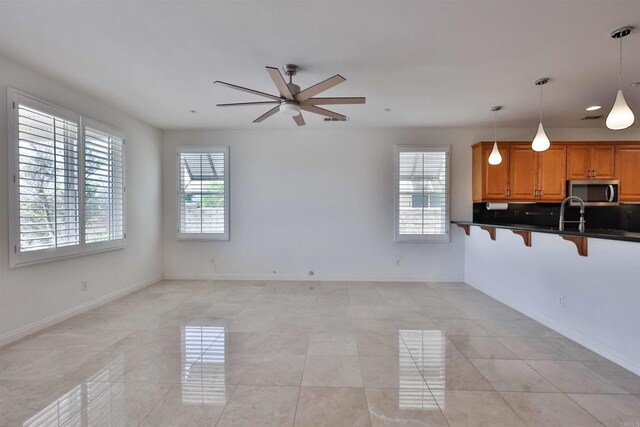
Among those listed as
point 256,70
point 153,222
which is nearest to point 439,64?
point 256,70

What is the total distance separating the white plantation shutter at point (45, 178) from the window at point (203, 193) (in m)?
1.88

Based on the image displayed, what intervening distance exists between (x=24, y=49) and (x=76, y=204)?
5.51 ft

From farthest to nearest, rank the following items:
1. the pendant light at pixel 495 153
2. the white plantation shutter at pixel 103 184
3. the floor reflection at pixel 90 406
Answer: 1. the pendant light at pixel 495 153
2. the white plantation shutter at pixel 103 184
3. the floor reflection at pixel 90 406

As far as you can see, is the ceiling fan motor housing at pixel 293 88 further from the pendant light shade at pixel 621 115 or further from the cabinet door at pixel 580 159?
the cabinet door at pixel 580 159

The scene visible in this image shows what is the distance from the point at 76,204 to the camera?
11.9ft

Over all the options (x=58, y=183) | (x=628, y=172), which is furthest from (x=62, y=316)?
(x=628, y=172)

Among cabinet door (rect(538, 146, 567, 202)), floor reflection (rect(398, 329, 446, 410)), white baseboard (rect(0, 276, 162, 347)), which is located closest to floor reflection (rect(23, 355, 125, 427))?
white baseboard (rect(0, 276, 162, 347))

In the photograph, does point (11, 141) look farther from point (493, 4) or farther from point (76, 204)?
point (493, 4)

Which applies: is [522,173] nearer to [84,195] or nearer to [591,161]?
[591,161]

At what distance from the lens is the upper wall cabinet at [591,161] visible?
481cm

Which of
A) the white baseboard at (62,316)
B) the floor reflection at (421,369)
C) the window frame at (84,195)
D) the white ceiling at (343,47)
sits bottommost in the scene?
the floor reflection at (421,369)

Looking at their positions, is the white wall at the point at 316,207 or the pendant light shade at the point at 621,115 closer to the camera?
the pendant light shade at the point at 621,115

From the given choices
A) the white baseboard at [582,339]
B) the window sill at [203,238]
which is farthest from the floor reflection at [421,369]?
the window sill at [203,238]

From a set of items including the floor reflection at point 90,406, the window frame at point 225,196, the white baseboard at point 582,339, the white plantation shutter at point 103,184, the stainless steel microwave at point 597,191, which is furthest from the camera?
the window frame at point 225,196
